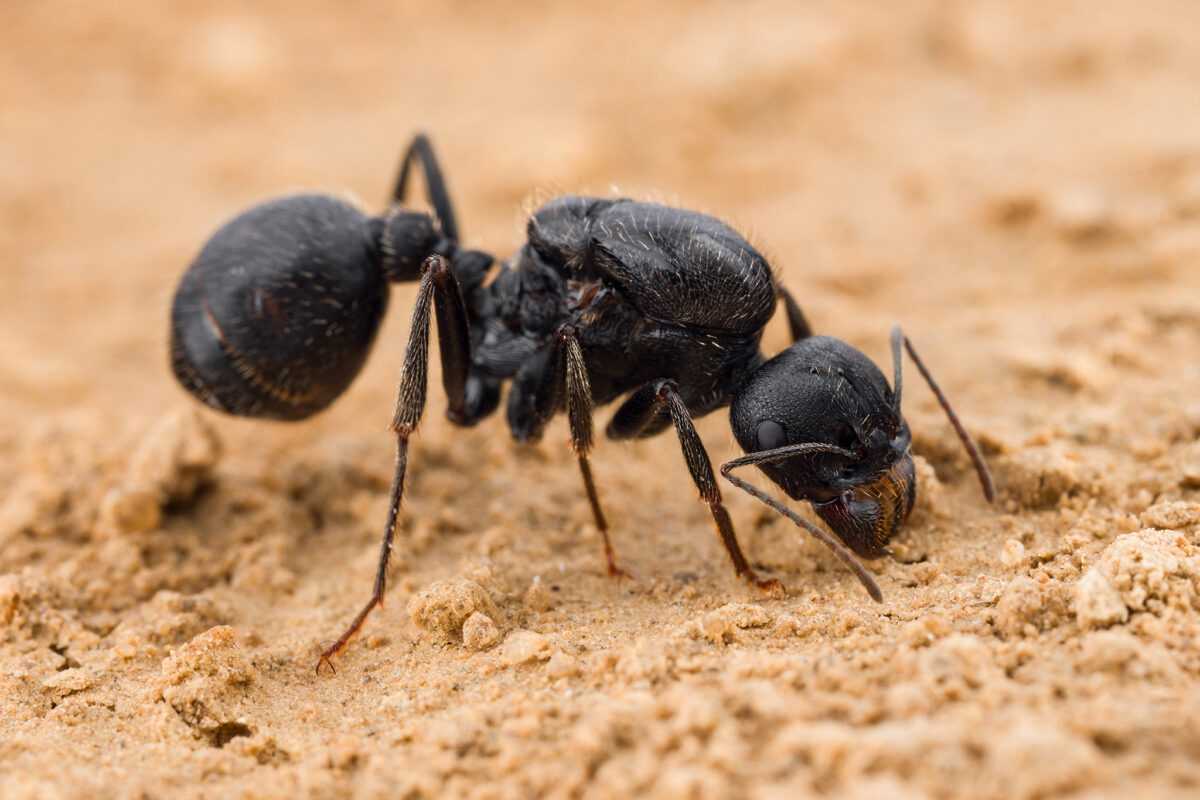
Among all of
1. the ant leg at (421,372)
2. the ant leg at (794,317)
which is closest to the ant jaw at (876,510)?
the ant leg at (794,317)

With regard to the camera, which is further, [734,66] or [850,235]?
[734,66]

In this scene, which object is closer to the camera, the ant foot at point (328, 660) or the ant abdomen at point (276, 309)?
the ant foot at point (328, 660)

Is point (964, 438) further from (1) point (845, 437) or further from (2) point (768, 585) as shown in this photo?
(2) point (768, 585)

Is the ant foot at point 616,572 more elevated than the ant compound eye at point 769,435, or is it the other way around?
the ant compound eye at point 769,435

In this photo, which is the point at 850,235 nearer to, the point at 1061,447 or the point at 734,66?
the point at 734,66

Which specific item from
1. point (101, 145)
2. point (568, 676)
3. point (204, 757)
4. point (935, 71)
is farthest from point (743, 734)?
point (101, 145)

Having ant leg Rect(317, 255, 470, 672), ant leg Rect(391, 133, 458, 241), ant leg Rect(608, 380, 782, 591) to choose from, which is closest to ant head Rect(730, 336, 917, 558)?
ant leg Rect(608, 380, 782, 591)

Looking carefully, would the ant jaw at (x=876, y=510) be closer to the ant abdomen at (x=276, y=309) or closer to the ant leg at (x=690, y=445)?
the ant leg at (x=690, y=445)

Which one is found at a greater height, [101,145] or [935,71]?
[101,145]

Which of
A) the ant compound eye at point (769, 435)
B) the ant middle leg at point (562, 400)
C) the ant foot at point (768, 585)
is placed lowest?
the ant foot at point (768, 585)
